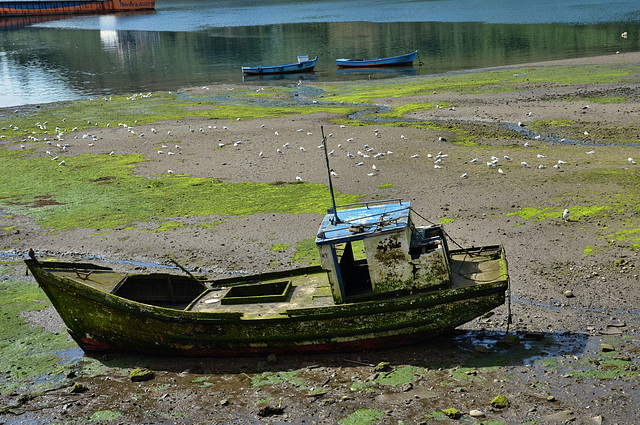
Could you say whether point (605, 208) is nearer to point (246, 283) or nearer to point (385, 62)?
point (246, 283)

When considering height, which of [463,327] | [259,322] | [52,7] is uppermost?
[52,7]

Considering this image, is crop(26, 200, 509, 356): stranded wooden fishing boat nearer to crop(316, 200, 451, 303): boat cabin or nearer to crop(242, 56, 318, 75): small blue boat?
crop(316, 200, 451, 303): boat cabin

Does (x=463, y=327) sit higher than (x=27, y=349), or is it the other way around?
(x=463, y=327)

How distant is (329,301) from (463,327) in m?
2.55

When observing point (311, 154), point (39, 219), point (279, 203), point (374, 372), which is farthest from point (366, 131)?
point (374, 372)

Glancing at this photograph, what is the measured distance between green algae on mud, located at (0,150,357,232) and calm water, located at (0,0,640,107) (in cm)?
2703

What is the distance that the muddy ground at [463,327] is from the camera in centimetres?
982

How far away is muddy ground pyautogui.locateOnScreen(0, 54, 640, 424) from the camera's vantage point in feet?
32.2

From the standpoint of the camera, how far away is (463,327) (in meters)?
12.0

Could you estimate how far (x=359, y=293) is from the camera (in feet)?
38.5

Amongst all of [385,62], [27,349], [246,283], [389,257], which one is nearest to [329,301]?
[389,257]

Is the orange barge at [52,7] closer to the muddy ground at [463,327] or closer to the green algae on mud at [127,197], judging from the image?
the green algae on mud at [127,197]

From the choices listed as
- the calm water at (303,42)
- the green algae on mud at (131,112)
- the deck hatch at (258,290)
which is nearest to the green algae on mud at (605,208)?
the deck hatch at (258,290)

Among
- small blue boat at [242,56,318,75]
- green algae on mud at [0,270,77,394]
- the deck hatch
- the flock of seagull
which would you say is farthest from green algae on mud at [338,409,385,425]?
small blue boat at [242,56,318,75]
